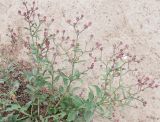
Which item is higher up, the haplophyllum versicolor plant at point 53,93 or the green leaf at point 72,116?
the haplophyllum versicolor plant at point 53,93

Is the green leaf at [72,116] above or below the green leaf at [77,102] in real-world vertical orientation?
below

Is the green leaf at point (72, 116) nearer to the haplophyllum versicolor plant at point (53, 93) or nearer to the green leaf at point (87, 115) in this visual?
the haplophyllum versicolor plant at point (53, 93)

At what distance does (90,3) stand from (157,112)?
6.10 ft

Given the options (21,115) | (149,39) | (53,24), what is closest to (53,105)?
(21,115)

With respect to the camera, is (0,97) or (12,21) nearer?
(0,97)

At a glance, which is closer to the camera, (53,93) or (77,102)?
(77,102)

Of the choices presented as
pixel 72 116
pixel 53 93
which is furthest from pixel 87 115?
pixel 53 93

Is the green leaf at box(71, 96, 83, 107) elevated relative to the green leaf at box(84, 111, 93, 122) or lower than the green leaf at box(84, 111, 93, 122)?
elevated

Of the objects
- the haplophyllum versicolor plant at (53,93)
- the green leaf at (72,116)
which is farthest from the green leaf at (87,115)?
the green leaf at (72,116)

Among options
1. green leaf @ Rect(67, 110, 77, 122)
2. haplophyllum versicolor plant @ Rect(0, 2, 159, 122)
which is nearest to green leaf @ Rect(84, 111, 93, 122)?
haplophyllum versicolor plant @ Rect(0, 2, 159, 122)

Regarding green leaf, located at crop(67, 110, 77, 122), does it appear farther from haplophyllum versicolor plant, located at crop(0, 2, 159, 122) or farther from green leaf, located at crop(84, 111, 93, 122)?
green leaf, located at crop(84, 111, 93, 122)

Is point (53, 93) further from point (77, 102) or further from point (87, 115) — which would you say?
point (87, 115)

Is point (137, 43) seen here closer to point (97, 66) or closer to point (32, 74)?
point (97, 66)

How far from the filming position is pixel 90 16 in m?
5.38
